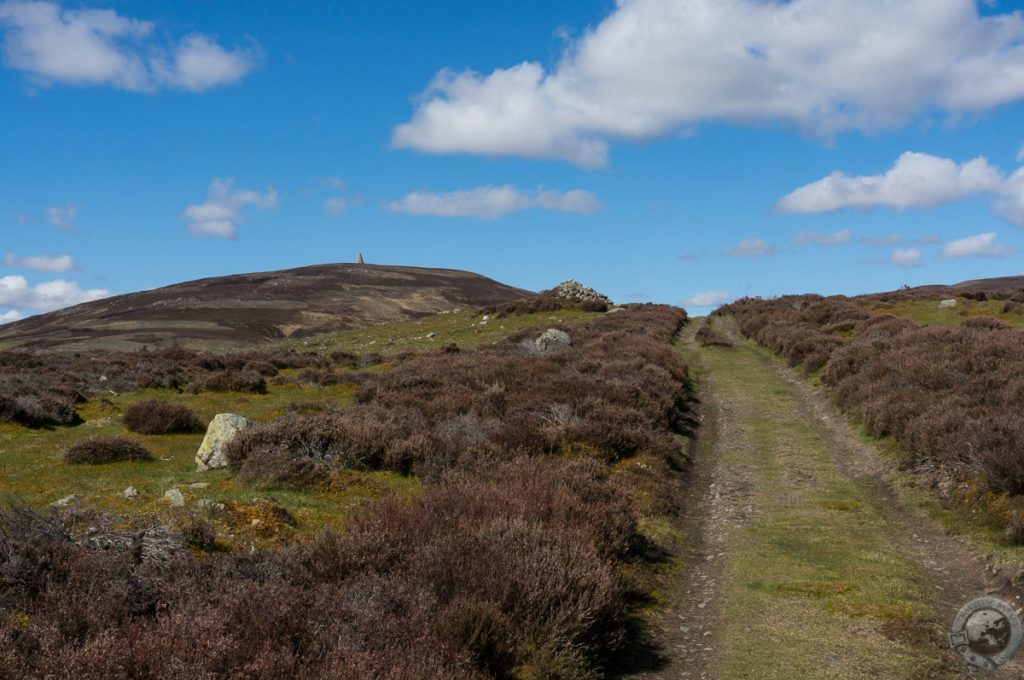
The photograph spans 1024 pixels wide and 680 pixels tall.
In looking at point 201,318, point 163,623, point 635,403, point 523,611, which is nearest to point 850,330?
point 635,403

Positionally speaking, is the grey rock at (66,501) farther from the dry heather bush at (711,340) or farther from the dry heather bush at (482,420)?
the dry heather bush at (711,340)

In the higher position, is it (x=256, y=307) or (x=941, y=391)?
(x=256, y=307)

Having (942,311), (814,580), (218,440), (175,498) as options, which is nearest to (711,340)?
(942,311)

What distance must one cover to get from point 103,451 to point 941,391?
1961cm

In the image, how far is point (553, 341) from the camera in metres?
37.5

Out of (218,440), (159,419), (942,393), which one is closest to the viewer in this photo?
(218,440)

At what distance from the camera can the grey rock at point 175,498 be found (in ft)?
34.9

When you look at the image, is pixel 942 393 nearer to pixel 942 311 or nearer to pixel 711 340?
pixel 711 340

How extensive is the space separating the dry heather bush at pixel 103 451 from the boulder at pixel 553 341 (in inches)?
873

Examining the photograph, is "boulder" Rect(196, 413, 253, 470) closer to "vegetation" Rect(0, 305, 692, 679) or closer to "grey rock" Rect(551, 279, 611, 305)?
"vegetation" Rect(0, 305, 692, 679)

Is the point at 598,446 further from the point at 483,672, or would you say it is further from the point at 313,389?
the point at 313,389

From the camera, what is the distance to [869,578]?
9805 mm

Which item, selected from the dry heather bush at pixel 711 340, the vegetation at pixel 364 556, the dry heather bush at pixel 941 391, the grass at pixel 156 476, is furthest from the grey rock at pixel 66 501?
the dry heather bush at pixel 711 340

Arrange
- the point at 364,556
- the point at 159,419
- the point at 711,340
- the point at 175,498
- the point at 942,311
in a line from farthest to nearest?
the point at 942,311 < the point at 711,340 < the point at 159,419 < the point at 175,498 < the point at 364,556
